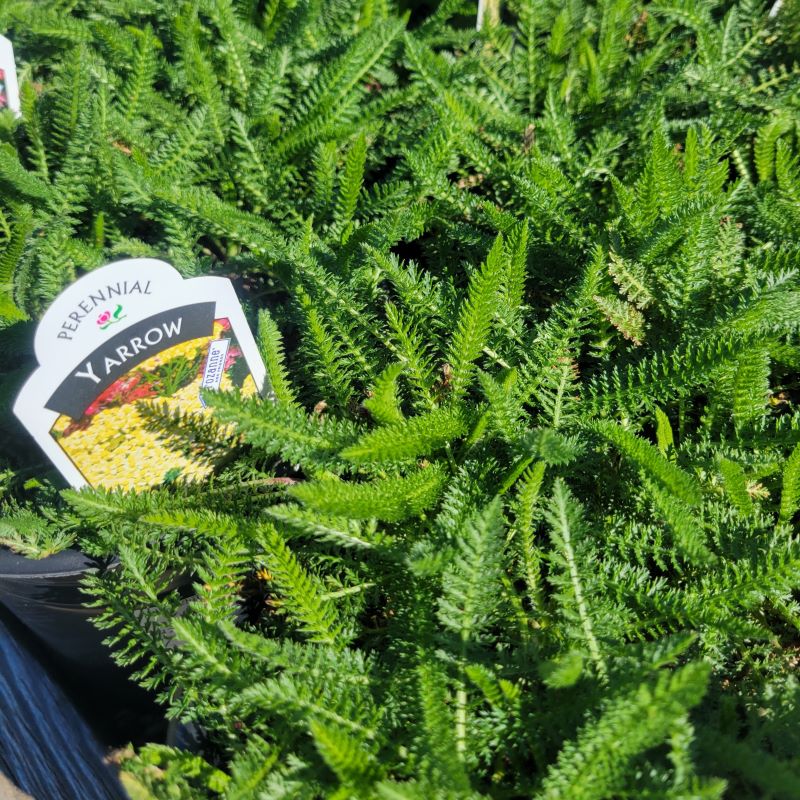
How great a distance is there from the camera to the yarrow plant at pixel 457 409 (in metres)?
0.83

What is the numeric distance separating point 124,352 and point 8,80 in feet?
2.64

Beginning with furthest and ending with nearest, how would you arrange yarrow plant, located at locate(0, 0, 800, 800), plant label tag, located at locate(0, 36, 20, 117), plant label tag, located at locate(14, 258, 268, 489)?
plant label tag, located at locate(0, 36, 20, 117) < plant label tag, located at locate(14, 258, 268, 489) < yarrow plant, located at locate(0, 0, 800, 800)

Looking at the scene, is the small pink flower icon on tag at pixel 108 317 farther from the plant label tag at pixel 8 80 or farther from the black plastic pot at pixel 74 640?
the plant label tag at pixel 8 80

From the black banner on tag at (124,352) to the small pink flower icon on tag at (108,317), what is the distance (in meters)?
0.02

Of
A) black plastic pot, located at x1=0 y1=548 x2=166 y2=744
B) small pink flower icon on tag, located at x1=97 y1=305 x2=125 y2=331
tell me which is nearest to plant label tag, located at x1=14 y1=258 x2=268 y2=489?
small pink flower icon on tag, located at x1=97 y1=305 x2=125 y2=331

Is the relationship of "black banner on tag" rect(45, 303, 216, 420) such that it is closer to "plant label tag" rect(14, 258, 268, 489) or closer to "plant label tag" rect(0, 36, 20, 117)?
"plant label tag" rect(14, 258, 268, 489)

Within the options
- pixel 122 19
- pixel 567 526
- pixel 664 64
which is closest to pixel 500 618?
pixel 567 526

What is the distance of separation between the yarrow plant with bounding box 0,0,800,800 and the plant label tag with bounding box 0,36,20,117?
5cm

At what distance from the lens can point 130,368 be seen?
3.47 ft

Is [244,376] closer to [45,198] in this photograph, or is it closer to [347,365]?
[347,365]

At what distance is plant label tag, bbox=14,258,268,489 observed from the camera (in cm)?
100

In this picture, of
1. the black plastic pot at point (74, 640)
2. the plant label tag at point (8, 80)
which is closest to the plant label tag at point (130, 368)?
the black plastic pot at point (74, 640)

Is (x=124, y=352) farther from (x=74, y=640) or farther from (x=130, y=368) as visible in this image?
(x=74, y=640)

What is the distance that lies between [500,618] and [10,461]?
0.87 meters
